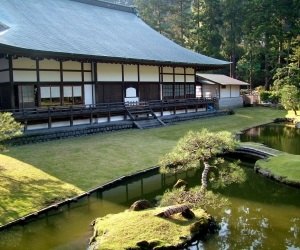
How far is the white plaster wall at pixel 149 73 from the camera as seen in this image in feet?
88.1

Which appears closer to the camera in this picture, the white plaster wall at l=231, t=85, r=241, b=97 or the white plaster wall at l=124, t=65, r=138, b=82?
the white plaster wall at l=124, t=65, r=138, b=82

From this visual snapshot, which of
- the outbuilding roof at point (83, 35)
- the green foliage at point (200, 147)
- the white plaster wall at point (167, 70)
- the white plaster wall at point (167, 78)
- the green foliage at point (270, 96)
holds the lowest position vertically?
the green foliage at point (200, 147)

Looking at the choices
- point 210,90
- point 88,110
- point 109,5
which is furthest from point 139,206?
point 210,90

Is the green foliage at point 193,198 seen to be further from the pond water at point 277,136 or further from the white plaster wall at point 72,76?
the white plaster wall at point 72,76

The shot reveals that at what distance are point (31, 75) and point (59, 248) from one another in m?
14.6

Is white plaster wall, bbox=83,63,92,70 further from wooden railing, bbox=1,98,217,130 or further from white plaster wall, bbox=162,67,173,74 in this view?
white plaster wall, bbox=162,67,173,74

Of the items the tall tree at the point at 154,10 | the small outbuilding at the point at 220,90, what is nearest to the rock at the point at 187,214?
the small outbuilding at the point at 220,90

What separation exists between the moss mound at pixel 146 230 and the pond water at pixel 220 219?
33 centimetres

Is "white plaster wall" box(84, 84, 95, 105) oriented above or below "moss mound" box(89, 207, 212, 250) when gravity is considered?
above

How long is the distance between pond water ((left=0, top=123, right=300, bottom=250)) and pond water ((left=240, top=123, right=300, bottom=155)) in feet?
24.4

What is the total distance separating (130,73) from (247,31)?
24775 mm

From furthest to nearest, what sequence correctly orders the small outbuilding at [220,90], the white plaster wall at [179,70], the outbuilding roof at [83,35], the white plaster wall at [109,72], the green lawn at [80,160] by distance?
the small outbuilding at [220,90], the white plaster wall at [179,70], the white plaster wall at [109,72], the outbuilding roof at [83,35], the green lawn at [80,160]

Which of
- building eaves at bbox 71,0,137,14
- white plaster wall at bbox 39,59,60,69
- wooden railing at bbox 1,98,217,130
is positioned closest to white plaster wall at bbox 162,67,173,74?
wooden railing at bbox 1,98,217,130

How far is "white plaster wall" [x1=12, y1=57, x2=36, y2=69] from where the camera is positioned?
19.3 meters
